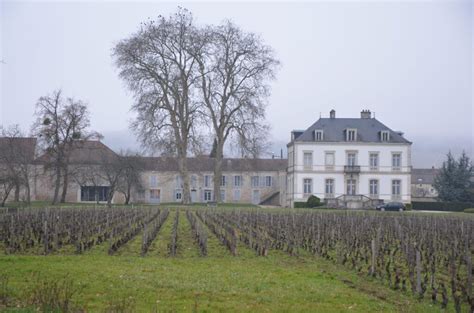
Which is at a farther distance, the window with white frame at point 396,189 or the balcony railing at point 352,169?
the window with white frame at point 396,189

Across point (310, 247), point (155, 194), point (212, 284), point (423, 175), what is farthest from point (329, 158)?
point (423, 175)

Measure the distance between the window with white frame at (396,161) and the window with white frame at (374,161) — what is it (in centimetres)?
152

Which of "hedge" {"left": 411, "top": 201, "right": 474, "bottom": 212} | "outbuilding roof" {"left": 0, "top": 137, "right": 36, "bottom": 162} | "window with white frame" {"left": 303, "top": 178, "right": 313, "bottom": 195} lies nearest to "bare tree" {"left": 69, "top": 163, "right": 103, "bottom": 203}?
"outbuilding roof" {"left": 0, "top": 137, "right": 36, "bottom": 162}

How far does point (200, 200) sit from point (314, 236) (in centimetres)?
4861

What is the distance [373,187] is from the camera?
59.0 metres

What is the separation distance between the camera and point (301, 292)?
1142 centimetres

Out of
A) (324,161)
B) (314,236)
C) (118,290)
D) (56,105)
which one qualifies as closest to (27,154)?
(56,105)

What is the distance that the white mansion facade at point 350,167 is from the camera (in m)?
58.8

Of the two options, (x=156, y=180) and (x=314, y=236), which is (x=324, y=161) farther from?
(x=314, y=236)

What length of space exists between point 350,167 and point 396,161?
455 centimetres

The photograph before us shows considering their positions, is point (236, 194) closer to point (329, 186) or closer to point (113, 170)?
point (329, 186)

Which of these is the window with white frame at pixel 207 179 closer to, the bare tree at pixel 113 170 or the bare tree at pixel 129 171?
the bare tree at pixel 129 171

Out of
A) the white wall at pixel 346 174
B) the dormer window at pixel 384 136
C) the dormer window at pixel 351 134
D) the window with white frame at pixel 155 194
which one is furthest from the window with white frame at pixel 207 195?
the dormer window at pixel 384 136

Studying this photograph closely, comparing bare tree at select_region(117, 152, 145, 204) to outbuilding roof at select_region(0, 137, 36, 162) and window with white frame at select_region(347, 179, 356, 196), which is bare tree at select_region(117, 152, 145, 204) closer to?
outbuilding roof at select_region(0, 137, 36, 162)
